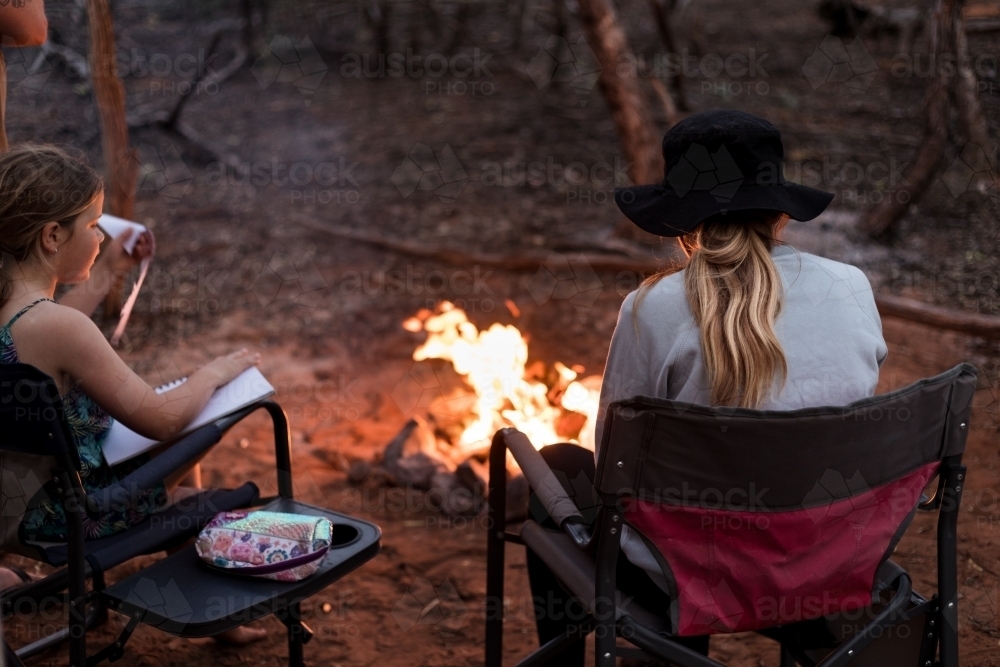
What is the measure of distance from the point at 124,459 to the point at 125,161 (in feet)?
10.3

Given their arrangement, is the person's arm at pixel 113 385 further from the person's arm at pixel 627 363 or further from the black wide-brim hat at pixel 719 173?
the black wide-brim hat at pixel 719 173

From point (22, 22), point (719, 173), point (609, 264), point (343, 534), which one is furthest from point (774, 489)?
point (609, 264)

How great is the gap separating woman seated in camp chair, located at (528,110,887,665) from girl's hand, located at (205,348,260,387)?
1033 mm

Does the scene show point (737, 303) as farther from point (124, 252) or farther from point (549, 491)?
point (124, 252)

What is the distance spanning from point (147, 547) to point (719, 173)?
1.61m

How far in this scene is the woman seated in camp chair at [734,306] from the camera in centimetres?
189

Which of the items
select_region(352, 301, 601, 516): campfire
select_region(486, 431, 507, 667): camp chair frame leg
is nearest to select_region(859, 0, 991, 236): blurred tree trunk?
select_region(352, 301, 601, 516): campfire

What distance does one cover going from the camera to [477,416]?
429 cm

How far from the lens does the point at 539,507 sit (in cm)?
236

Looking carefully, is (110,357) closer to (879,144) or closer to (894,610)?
(894,610)

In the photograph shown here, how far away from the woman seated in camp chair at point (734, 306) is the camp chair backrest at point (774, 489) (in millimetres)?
111

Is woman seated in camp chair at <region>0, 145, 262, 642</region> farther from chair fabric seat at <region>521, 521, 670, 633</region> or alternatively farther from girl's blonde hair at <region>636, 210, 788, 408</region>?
girl's blonde hair at <region>636, 210, 788, 408</region>

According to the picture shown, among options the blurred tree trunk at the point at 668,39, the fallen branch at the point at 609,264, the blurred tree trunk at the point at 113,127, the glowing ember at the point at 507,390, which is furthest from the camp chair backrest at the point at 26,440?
the blurred tree trunk at the point at 668,39

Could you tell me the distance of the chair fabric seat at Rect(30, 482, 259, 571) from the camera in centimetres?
220
